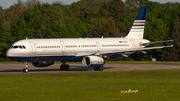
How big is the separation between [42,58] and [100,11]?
12378 cm

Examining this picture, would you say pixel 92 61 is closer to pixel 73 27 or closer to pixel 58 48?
pixel 58 48

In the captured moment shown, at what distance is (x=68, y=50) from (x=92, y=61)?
11.1ft

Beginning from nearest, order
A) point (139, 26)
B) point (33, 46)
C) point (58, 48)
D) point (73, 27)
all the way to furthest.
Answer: point (33, 46), point (58, 48), point (139, 26), point (73, 27)

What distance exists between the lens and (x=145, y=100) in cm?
1750

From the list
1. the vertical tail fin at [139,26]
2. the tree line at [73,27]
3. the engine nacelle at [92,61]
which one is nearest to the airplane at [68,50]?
the engine nacelle at [92,61]

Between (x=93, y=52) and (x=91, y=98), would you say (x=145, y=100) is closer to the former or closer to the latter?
(x=91, y=98)

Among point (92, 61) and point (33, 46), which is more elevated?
point (33, 46)

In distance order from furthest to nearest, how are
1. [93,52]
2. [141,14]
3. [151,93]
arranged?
[141,14]
[93,52]
[151,93]

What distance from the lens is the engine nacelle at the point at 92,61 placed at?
38.9 metres

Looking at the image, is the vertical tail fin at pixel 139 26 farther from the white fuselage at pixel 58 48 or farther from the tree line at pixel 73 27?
the tree line at pixel 73 27

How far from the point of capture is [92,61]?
38844 mm

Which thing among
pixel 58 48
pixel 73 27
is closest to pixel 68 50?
pixel 58 48

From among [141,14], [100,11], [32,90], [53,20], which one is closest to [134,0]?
[100,11]

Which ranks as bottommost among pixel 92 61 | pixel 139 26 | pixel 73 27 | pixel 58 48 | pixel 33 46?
pixel 92 61
